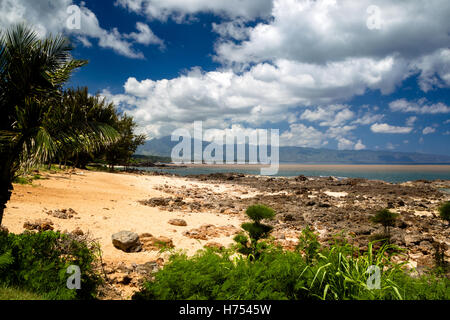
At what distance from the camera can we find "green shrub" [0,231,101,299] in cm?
352

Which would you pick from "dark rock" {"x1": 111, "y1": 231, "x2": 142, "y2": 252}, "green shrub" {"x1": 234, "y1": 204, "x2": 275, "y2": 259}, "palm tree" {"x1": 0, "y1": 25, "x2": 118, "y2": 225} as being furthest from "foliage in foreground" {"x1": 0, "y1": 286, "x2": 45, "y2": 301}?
"green shrub" {"x1": 234, "y1": 204, "x2": 275, "y2": 259}

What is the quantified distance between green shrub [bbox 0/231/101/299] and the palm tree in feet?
5.24

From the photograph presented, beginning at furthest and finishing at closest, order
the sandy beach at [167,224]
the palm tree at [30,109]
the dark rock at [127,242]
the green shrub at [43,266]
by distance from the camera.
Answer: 1. the dark rock at [127,242]
2. the sandy beach at [167,224]
3. the palm tree at [30,109]
4. the green shrub at [43,266]

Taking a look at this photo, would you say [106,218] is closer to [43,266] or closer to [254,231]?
[43,266]

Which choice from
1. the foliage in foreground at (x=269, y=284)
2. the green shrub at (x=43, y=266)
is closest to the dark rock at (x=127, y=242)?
the green shrub at (x=43, y=266)

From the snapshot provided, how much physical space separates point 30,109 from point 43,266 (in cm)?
310

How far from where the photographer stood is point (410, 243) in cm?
906

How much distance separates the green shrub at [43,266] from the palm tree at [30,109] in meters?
1.60

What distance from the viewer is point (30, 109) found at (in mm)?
4789

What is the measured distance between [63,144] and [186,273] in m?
4.19

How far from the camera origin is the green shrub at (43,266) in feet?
11.5

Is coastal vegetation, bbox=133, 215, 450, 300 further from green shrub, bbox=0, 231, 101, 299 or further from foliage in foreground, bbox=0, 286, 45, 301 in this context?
foliage in foreground, bbox=0, 286, 45, 301

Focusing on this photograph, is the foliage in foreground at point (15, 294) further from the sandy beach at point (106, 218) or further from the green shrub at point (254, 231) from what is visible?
the green shrub at point (254, 231)
